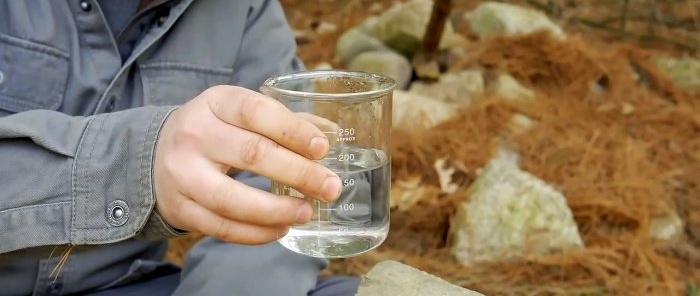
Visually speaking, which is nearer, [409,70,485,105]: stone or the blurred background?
the blurred background

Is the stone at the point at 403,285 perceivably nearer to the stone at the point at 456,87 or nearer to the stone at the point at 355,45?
the stone at the point at 456,87

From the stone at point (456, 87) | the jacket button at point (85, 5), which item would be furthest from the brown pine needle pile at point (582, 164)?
the jacket button at point (85, 5)

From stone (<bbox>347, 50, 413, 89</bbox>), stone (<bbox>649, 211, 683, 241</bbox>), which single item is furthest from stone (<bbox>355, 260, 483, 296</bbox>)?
stone (<bbox>347, 50, 413, 89</bbox>)

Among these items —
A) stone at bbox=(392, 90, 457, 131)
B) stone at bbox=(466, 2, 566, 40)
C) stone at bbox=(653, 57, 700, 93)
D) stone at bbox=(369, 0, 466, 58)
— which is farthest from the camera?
stone at bbox=(466, 2, 566, 40)

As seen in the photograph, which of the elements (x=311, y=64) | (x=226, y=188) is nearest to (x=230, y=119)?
(x=226, y=188)

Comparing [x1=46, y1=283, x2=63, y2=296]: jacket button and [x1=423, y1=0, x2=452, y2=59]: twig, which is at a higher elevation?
[x1=46, y1=283, x2=63, y2=296]: jacket button

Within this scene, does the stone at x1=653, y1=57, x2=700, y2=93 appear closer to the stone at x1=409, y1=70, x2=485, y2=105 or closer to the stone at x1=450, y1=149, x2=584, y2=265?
the stone at x1=409, y1=70, x2=485, y2=105

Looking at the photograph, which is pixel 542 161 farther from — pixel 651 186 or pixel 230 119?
pixel 230 119
